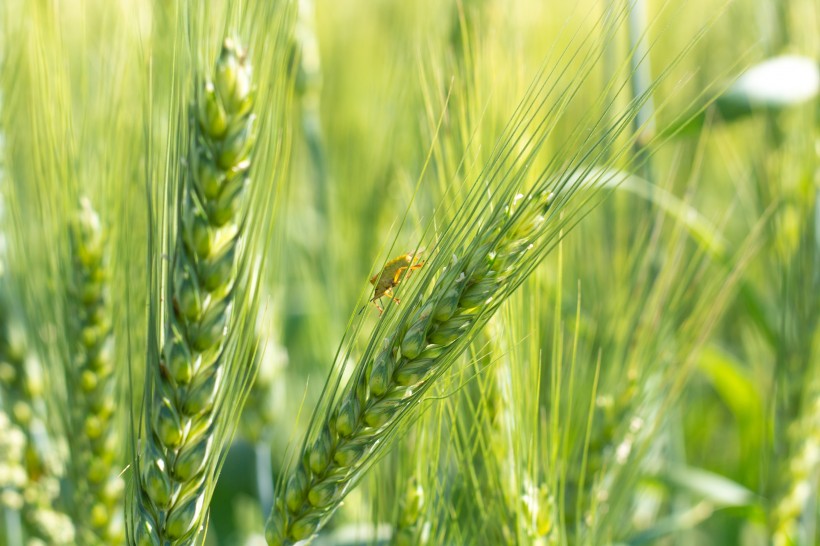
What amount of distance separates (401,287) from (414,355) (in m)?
0.07

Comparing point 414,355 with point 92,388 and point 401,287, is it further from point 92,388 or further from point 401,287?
point 92,388

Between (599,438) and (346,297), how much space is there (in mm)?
359

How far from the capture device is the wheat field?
1.65ft

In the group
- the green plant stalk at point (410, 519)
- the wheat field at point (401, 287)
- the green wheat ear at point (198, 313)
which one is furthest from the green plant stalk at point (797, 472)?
the green wheat ear at point (198, 313)

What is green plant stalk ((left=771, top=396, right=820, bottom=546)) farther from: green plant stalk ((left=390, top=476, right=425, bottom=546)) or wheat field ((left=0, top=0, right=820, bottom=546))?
green plant stalk ((left=390, top=476, right=425, bottom=546))

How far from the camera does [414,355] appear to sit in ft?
1.59

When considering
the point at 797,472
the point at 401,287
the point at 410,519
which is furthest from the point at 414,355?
the point at 797,472

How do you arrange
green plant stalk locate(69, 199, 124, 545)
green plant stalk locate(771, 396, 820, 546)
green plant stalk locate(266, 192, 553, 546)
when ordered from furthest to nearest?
green plant stalk locate(771, 396, 820, 546) < green plant stalk locate(69, 199, 124, 545) < green plant stalk locate(266, 192, 553, 546)

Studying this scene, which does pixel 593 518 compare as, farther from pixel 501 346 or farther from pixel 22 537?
pixel 22 537

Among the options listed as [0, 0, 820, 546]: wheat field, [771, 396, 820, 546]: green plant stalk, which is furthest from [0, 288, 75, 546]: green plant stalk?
[771, 396, 820, 546]: green plant stalk

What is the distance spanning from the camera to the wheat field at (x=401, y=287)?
50 cm

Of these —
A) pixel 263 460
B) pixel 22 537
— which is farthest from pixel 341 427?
pixel 22 537

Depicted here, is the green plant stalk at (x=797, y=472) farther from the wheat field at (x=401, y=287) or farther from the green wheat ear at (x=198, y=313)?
the green wheat ear at (x=198, y=313)

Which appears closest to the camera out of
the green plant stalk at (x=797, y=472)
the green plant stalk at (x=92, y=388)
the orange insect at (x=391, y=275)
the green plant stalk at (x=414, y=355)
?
the green plant stalk at (x=414, y=355)
